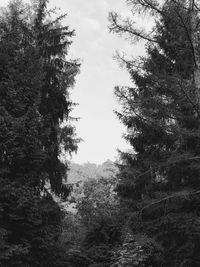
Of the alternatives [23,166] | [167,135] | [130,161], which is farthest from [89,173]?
[23,166]

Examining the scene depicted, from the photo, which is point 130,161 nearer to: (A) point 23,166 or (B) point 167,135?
(B) point 167,135

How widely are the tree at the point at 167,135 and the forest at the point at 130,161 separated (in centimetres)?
3

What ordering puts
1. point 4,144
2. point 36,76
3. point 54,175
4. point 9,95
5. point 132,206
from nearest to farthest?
point 4,144 → point 9,95 → point 36,76 → point 132,206 → point 54,175

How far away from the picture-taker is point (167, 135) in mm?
13062

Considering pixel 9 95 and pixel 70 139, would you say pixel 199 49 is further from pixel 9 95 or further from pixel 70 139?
pixel 70 139

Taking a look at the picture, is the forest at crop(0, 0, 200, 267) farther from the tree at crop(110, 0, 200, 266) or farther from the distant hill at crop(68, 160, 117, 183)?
the distant hill at crop(68, 160, 117, 183)

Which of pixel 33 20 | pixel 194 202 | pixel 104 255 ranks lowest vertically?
pixel 104 255

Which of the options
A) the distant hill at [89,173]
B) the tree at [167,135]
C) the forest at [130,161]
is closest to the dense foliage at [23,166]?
the forest at [130,161]

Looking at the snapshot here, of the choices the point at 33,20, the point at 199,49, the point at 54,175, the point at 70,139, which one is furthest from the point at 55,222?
the point at 33,20

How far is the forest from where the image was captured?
10.1 meters

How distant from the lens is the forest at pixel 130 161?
1015 cm

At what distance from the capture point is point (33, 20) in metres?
17.1

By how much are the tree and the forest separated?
0.11 feet

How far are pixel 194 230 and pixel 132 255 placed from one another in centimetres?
233
